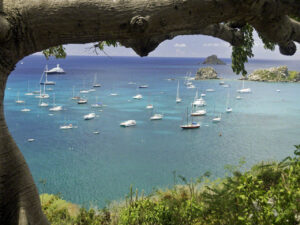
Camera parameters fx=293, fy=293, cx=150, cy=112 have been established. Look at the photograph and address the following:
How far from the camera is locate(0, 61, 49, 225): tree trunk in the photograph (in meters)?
3.16

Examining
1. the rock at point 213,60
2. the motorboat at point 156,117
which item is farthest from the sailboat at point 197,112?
the rock at point 213,60

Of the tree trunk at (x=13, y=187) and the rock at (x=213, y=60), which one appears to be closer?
the tree trunk at (x=13, y=187)

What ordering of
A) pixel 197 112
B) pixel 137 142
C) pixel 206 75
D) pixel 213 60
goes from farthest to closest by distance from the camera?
1. pixel 213 60
2. pixel 206 75
3. pixel 197 112
4. pixel 137 142

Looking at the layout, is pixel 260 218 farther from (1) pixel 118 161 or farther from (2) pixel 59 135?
(2) pixel 59 135

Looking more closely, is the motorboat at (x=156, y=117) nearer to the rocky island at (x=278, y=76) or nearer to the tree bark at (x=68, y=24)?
the tree bark at (x=68, y=24)

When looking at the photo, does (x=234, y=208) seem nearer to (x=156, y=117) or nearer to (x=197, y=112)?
(x=156, y=117)

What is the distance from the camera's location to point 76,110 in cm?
4978

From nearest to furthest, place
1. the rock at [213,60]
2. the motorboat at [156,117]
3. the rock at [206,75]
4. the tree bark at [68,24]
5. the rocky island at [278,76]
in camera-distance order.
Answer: the tree bark at [68,24] < the motorboat at [156,117] < the rocky island at [278,76] < the rock at [206,75] < the rock at [213,60]

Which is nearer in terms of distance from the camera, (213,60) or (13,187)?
(13,187)

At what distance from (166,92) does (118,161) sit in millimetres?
40909

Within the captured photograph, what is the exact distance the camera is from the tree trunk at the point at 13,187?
316cm

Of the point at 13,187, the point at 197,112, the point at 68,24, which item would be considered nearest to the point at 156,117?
the point at 197,112

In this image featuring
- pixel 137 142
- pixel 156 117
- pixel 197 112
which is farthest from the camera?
pixel 197 112

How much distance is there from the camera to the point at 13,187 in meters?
3.26
